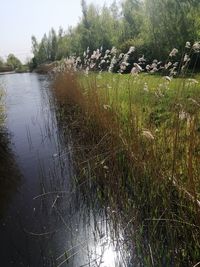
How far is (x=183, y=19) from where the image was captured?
16.8m

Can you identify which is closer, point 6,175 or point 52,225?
point 52,225

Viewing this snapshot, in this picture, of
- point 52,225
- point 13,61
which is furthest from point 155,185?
point 13,61

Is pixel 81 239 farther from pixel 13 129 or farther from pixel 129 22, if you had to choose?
pixel 129 22

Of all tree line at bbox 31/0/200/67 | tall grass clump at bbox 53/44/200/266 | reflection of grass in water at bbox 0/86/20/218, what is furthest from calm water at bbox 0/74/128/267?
tree line at bbox 31/0/200/67

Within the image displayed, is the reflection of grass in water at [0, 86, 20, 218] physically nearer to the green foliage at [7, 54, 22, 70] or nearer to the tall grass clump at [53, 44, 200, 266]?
the tall grass clump at [53, 44, 200, 266]

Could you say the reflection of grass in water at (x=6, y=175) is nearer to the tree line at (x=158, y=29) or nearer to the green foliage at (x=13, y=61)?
the tree line at (x=158, y=29)

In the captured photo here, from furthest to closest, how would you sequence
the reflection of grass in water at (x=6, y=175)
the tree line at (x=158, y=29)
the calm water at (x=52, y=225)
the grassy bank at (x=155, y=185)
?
1. the tree line at (x=158, y=29)
2. the reflection of grass in water at (x=6, y=175)
3. the calm water at (x=52, y=225)
4. the grassy bank at (x=155, y=185)

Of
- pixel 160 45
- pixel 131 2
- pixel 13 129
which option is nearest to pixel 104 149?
pixel 13 129

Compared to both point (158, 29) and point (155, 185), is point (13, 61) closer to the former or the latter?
point (158, 29)

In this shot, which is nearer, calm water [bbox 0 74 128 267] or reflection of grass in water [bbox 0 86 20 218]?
calm water [bbox 0 74 128 267]

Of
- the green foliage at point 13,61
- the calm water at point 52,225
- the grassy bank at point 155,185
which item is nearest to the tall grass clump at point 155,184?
the grassy bank at point 155,185

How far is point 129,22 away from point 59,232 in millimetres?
25750

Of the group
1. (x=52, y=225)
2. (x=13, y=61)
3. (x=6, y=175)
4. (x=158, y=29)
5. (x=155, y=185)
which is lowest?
(x=13, y=61)

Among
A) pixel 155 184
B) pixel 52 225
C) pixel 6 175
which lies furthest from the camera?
pixel 6 175
